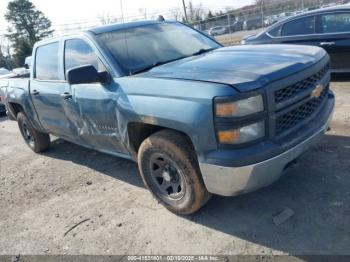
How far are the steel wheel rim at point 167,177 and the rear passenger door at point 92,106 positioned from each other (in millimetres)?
573

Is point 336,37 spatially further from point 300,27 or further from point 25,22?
point 25,22

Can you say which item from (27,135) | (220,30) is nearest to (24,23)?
(220,30)

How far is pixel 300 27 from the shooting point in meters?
7.96

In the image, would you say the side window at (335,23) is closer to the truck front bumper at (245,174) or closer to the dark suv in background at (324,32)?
the dark suv in background at (324,32)

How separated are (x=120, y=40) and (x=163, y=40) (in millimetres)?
507

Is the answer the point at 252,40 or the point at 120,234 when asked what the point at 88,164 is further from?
the point at 252,40

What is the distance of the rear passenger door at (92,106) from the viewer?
4.09 m

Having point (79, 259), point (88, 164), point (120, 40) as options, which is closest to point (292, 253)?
point (79, 259)

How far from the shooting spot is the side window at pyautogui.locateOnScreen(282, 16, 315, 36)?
784cm

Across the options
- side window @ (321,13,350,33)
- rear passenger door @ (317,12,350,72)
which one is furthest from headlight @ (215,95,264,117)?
side window @ (321,13,350,33)

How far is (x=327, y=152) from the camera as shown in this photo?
4.67 meters

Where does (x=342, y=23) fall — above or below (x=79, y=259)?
above

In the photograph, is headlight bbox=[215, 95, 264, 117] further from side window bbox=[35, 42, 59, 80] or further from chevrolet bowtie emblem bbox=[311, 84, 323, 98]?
side window bbox=[35, 42, 59, 80]

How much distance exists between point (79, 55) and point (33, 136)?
253 centimetres
